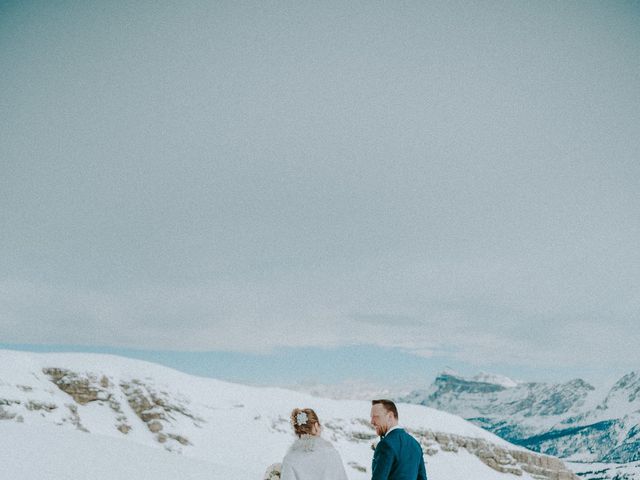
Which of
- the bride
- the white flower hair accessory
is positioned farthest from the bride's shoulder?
the white flower hair accessory

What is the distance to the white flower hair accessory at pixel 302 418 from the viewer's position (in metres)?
5.34

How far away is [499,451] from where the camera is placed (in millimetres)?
126188

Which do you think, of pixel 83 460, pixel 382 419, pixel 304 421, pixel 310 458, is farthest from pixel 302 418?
pixel 83 460

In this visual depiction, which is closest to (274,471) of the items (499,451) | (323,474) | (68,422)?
(323,474)

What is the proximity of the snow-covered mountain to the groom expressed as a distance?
33.7 meters

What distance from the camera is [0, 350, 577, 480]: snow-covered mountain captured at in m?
73.1

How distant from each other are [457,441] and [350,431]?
110ft

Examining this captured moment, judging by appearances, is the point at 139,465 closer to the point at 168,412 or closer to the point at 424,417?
the point at 168,412

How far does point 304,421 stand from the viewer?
17.5ft

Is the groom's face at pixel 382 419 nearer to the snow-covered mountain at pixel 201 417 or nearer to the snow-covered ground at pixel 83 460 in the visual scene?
the snow-covered ground at pixel 83 460

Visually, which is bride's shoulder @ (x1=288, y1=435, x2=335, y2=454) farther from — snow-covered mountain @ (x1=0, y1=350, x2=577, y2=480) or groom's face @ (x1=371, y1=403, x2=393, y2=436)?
snow-covered mountain @ (x1=0, y1=350, x2=577, y2=480)

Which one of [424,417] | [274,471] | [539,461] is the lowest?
[539,461]

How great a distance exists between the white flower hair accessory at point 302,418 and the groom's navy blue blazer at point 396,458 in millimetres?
846

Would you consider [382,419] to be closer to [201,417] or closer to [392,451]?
[392,451]
